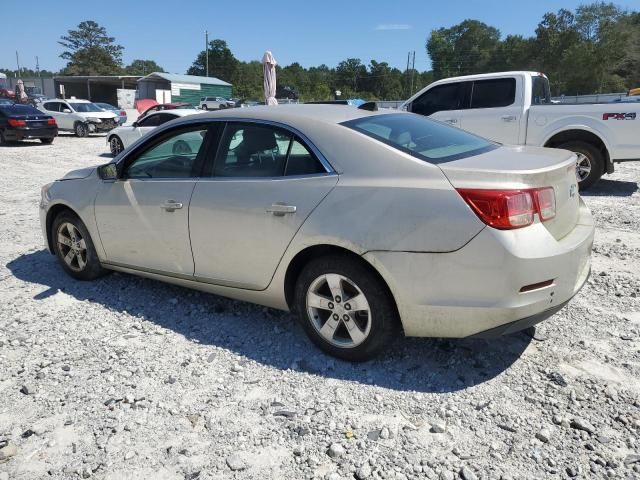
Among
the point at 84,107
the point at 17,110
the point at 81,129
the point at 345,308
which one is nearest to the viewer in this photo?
the point at 345,308

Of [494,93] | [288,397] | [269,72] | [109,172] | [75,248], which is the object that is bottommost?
[288,397]

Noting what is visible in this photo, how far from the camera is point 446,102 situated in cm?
944

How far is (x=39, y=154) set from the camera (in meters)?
16.0

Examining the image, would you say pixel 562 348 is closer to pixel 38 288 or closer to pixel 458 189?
pixel 458 189

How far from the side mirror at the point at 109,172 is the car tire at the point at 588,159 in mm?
6875

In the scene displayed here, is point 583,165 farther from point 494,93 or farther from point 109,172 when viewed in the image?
point 109,172

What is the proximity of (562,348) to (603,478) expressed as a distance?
1.18m

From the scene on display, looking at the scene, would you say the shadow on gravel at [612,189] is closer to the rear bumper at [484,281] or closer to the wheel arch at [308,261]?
the rear bumper at [484,281]

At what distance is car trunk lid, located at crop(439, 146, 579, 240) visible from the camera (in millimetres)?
2632

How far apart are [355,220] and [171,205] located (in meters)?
1.55

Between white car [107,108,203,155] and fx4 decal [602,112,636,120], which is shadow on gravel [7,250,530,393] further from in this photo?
white car [107,108,203,155]

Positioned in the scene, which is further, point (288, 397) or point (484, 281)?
point (288, 397)

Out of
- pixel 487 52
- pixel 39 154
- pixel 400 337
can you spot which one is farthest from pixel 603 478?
pixel 487 52

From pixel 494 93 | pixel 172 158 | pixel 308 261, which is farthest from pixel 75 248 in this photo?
pixel 494 93
